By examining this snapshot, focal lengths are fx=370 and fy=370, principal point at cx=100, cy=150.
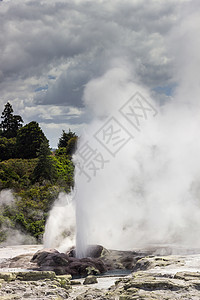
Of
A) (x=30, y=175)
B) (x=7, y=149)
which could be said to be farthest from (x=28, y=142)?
(x=30, y=175)

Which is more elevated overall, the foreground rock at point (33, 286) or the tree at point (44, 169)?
the tree at point (44, 169)

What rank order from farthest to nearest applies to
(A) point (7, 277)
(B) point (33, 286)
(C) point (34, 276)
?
(C) point (34, 276)
(A) point (7, 277)
(B) point (33, 286)

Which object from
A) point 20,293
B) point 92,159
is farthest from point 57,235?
point 20,293

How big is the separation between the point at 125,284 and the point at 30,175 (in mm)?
32253

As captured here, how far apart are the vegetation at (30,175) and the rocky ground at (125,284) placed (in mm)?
13415

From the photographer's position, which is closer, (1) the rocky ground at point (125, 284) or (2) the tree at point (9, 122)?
(1) the rocky ground at point (125, 284)

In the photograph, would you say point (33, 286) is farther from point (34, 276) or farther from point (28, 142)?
point (28, 142)

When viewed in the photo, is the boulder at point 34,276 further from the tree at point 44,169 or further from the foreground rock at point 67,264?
the tree at point 44,169

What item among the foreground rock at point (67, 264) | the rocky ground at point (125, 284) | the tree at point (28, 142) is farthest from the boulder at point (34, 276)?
the tree at point (28, 142)

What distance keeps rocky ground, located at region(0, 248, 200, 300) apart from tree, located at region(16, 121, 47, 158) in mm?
33887

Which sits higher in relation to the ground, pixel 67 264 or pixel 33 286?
pixel 33 286

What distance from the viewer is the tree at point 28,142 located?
52.4 meters

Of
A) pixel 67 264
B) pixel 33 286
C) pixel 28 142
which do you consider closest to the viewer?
pixel 33 286

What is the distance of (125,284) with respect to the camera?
44.3 feet
